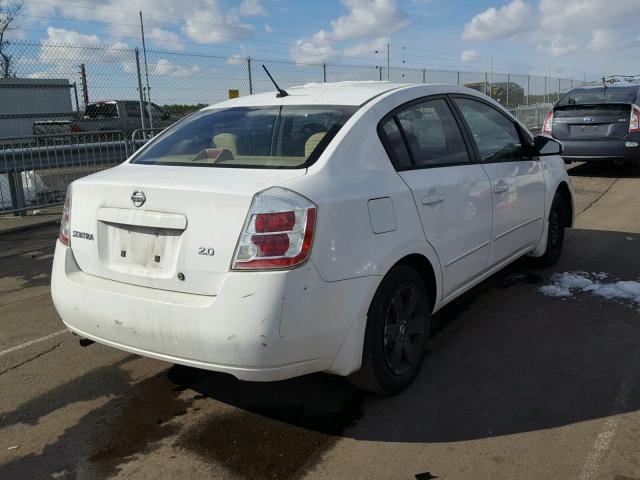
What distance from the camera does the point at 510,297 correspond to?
478 cm

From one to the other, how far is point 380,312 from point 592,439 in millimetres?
1157

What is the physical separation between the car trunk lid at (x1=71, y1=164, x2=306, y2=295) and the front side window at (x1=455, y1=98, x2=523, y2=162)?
1.79 m

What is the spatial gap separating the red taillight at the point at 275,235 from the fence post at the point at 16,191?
7.00m

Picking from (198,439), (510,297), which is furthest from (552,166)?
(198,439)

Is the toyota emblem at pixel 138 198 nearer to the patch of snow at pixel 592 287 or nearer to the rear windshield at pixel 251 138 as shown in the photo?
the rear windshield at pixel 251 138

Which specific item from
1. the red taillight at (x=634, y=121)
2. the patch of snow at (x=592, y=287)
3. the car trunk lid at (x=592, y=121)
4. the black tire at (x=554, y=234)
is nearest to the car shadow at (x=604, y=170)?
the car trunk lid at (x=592, y=121)

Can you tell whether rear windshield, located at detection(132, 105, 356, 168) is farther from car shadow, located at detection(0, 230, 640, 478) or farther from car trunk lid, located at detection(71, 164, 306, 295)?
car shadow, located at detection(0, 230, 640, 478)

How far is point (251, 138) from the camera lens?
3395 mm

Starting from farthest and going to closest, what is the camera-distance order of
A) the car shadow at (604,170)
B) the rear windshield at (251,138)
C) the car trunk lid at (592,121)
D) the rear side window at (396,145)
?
1. the car shadow at (604,170)
2. the car trunk lid at (592,121)
3. the rear side window at (396,145)
4. the rear windshield at (251,138)

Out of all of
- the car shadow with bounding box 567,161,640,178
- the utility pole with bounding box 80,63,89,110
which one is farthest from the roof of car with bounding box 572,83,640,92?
the utility pole with bounding box 80,63,89,110

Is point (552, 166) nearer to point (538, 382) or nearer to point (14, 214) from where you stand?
point (538, 382)

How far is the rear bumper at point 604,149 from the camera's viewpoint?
10.3 metres

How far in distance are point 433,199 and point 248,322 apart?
1.38m

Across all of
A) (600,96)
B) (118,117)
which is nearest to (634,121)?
(600,96)
